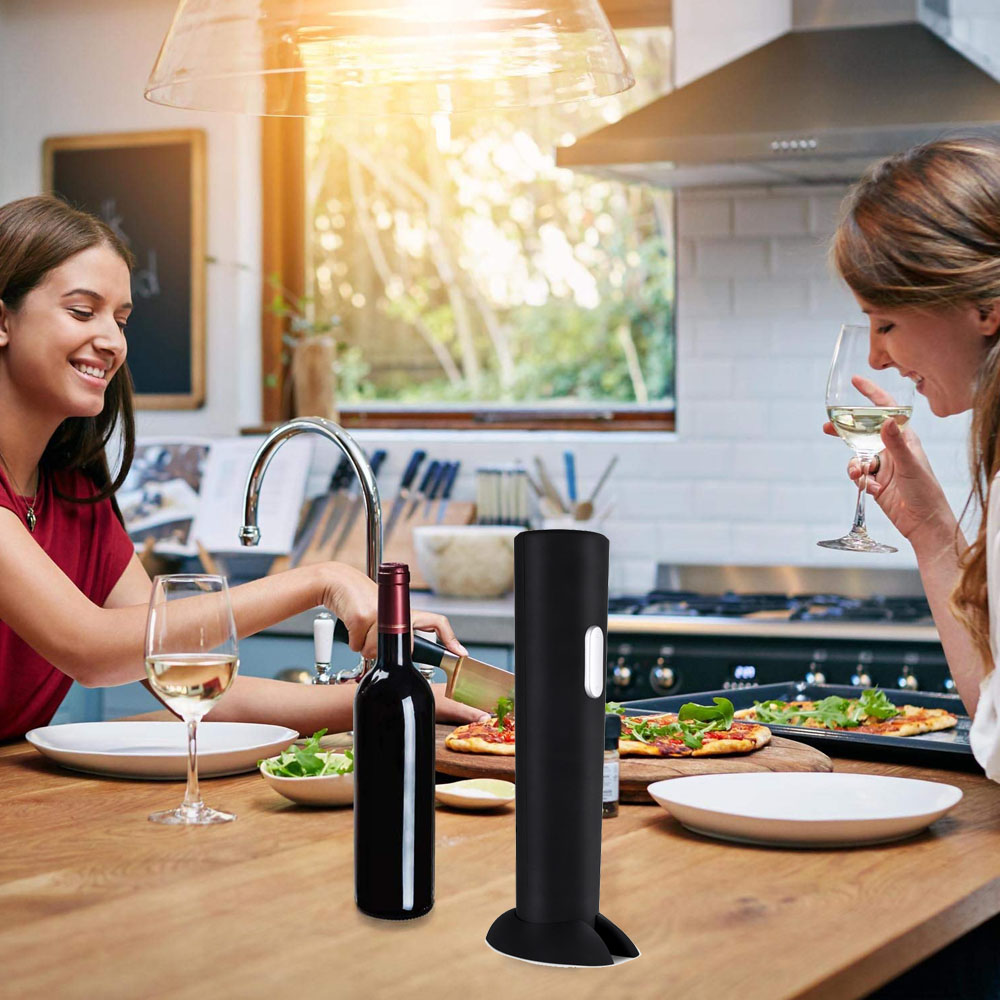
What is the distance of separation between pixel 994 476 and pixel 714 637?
1.63 meters

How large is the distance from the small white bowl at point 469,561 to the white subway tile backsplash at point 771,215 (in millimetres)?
1038

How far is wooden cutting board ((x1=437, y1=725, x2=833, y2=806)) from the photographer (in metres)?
1.53

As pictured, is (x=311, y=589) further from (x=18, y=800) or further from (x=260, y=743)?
(x=18, y=800)

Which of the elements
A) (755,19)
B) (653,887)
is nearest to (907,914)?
(653,887)

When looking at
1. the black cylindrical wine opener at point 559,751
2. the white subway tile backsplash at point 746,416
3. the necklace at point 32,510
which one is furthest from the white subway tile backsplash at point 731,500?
the black cylindrical wine opener at point 559,751

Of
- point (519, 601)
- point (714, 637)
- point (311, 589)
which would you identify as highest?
point (519, 601)

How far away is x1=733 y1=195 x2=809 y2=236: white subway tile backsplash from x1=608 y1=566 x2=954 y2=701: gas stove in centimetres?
102

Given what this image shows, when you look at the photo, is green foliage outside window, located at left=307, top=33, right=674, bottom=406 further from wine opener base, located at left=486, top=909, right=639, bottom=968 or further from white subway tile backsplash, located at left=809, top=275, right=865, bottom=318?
wine opener base, located at left=486, top=909, right=639, bottom=968

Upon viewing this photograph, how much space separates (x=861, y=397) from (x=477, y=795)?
A: 0.82m

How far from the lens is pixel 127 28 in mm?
4324

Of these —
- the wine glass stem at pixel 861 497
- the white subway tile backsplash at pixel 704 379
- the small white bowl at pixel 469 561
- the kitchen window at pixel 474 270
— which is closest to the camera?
the wine glass stem at pixel 861 497

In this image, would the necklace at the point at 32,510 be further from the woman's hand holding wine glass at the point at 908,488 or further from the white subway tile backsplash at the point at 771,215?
the white subway tile backsplash at the point at 771,215

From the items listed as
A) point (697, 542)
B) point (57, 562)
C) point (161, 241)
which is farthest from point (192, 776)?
point (161, 241)

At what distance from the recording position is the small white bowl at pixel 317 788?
1434mm
